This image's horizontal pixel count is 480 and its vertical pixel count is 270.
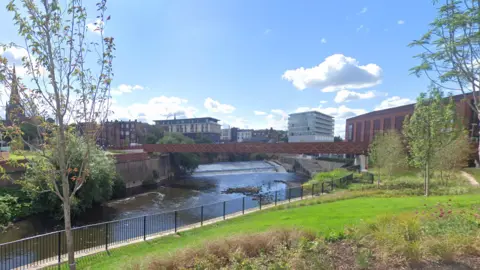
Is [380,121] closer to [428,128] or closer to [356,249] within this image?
[428,128]

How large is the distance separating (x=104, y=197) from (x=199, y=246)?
2523 centimetres

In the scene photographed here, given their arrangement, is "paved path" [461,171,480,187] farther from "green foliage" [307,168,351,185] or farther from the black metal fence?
"green foliage" [307,168,351,185]

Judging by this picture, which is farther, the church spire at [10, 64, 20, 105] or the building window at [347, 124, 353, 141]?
the building window at [347, 124, 353, 141]

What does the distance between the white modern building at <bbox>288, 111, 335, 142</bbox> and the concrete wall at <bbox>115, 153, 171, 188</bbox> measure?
315 ft

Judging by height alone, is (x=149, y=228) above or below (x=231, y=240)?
below

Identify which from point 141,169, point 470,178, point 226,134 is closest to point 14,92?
point 470,178

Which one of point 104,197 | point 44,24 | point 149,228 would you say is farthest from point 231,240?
point 104,197

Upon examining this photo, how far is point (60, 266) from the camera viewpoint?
374 inches

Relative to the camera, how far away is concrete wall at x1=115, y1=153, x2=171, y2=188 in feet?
138

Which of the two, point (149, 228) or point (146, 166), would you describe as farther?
point (146, 166)

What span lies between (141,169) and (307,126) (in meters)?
117

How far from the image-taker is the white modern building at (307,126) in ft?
485

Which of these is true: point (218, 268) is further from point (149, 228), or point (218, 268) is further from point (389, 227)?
point (149, 228)

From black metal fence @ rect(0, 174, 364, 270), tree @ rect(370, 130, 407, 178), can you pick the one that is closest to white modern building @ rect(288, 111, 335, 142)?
tree @ rect(370, 130, 407, 178)
